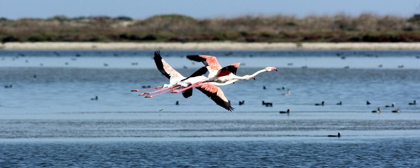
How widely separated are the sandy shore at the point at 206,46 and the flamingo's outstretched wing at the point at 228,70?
319 feet

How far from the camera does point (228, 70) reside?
45.1 feet

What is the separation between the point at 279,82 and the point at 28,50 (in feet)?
254

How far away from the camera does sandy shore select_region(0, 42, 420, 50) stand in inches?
4360

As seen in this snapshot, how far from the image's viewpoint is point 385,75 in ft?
193

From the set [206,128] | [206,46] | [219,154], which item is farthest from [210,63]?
[206,46]

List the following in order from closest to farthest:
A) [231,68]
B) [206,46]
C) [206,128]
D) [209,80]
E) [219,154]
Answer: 1. [231,68]
2. [209,80]
3. [219,154]
4. [206,128]
5. [206,46]

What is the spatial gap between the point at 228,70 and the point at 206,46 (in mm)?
98033

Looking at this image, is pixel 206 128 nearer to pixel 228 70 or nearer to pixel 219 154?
pixel 219 154

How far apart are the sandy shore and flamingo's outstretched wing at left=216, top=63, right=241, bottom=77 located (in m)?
97.1

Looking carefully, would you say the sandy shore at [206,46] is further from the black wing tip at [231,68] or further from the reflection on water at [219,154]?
the black wing tip at [231,68]

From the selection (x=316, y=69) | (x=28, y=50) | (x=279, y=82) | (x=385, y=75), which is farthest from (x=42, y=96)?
A: (x=28, y=50)

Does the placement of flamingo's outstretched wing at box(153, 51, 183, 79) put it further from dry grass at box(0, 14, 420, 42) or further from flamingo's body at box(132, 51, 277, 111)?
dry grass at box(0, 14, 420, 42)

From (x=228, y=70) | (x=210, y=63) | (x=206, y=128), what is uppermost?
(x=210, y=63)

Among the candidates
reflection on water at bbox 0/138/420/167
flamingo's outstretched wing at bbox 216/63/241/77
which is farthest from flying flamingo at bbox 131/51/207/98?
reflection on water at bbox 0/138/420/167
